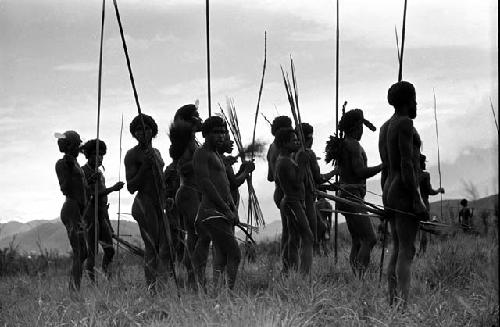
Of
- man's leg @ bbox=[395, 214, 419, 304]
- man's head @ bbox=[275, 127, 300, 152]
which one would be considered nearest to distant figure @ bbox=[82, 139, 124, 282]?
man's head @ bbox=[275, 127, 300, 152]

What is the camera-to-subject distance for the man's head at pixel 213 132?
6.30 metres

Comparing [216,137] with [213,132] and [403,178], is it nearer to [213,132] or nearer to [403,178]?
[213,132]

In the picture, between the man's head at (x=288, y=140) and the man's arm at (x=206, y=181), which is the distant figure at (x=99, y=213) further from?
the man's arm at (x=206, y=181)

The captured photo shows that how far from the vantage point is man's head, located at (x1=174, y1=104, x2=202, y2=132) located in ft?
22.9

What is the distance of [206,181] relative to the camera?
6172 mm

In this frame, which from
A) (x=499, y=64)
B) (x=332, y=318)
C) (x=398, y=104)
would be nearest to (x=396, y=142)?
(x=398, y=104)

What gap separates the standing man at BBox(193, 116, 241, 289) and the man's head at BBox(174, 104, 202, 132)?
64 cm

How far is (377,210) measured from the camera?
5863 mm

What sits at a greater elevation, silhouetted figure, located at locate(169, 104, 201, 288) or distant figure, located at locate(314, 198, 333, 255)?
silhouetted figure, located at locate(169, 104, 201, 288)

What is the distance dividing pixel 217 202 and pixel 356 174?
186cm

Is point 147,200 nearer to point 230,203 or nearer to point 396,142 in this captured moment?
point 230,203

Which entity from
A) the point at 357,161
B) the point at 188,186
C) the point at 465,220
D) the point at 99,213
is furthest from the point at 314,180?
the point at 465,220

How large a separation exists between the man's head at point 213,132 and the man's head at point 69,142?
6.22ft

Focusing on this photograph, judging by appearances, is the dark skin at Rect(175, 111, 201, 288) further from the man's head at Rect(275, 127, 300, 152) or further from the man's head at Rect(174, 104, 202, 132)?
the man's head at Rect(275, 127, 300, 152)
